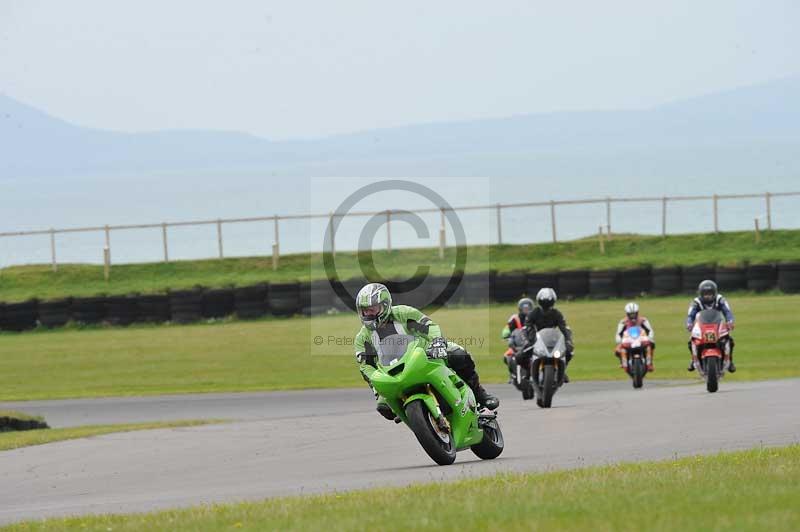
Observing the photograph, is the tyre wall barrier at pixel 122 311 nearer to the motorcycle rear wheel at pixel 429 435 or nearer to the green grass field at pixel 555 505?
the motorcycle rear wheel at pixel 429 435

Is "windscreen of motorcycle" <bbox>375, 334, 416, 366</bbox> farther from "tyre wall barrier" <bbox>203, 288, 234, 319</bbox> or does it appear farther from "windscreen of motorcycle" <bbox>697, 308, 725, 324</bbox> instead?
"tyre wall barrier" <bbox>203, 288, 234, 319</bbox>

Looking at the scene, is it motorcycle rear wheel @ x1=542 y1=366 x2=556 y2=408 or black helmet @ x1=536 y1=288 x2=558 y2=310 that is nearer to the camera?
motorcycle rear wheel @ x1=542 y1=366 x2=556 y2=408

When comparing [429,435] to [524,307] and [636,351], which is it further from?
[636,351]

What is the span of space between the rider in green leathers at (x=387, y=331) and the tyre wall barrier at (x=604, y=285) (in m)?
27.1

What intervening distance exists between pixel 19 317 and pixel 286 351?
32.8 ft

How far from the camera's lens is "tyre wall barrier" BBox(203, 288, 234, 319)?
4047cm

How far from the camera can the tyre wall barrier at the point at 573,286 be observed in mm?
40250

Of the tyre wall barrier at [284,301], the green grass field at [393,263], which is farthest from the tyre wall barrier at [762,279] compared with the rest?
the tyre wall barrier at [284,301]

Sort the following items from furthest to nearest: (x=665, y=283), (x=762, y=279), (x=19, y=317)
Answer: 1. (x=19, y=317)
2. (x=665, y=283)
3. (x=762, y=279)

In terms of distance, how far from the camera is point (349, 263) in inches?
1933

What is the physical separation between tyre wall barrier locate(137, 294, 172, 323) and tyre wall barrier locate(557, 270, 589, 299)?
1086cm

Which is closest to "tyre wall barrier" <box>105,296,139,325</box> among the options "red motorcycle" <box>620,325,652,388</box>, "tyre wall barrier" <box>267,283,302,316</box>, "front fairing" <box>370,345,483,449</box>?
"tyre wall barrier" <box>267,283,302,316</box>

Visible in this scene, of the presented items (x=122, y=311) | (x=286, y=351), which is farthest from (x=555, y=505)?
(x=122, y=311)

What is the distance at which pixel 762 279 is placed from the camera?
128 ft
